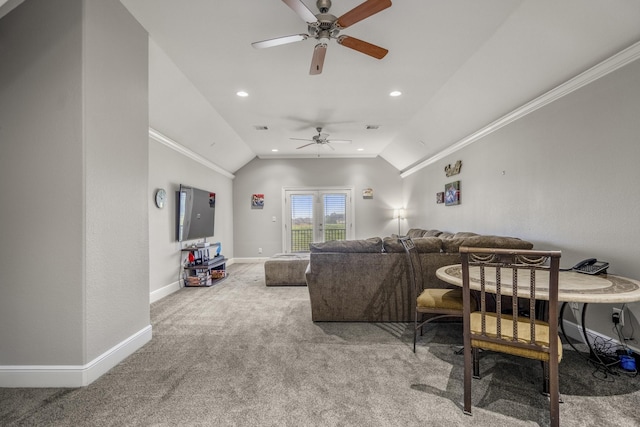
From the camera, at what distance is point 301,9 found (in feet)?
6.90

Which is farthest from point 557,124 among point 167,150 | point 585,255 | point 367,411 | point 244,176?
point 244,176

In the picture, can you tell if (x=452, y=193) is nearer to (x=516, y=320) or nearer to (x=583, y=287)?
(x=583, y=287)

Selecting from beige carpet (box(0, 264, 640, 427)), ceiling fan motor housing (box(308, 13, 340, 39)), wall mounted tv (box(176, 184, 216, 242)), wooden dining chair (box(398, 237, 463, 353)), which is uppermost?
ceiling fan motor housing (box(308, 13, 340, 39))

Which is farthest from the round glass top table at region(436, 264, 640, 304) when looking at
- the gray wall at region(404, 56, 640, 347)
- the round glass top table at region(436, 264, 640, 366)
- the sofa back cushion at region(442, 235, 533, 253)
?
the sofa back cushion at region(442, 235, 533, 253)

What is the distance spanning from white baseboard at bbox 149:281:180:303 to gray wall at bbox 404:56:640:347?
16.6 feet

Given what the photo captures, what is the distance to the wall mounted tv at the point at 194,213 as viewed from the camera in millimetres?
5027

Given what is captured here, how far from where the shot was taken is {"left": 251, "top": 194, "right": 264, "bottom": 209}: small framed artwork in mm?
8180

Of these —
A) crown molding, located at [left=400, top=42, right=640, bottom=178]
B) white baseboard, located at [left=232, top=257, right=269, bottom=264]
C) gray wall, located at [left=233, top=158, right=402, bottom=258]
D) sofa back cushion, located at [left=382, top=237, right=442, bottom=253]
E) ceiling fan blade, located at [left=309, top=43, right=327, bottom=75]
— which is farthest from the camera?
gray wall, located at [left=233, top=158, right=402, bottom=258]

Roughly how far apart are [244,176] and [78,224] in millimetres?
6244

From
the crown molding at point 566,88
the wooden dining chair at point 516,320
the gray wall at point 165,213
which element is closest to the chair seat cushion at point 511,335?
the wooden dining chair at point 516,320

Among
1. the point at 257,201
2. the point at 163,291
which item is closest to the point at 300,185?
the point at 257,201

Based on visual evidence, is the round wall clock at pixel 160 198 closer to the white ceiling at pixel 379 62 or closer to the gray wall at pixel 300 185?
the white ceiling at pixel 379 62

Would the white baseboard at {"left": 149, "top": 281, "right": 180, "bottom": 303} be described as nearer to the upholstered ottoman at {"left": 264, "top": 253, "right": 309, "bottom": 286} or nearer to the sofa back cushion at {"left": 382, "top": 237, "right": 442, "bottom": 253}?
the upholstered ottoman at {"left": 264, "top": 253, "right": 309, "bottom": 286}

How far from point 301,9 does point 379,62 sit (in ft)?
4.95
